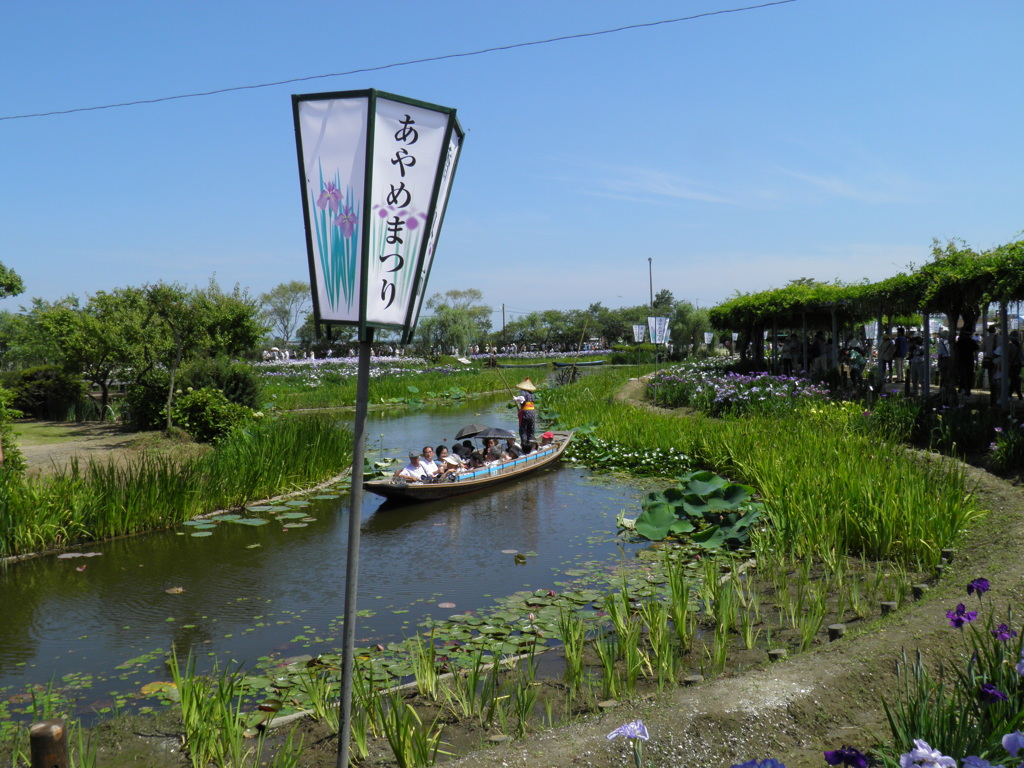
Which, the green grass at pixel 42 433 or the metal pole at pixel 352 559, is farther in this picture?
the green grass at pixel 42 433

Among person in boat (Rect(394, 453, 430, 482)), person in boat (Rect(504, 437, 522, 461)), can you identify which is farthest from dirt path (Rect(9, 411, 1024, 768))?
person in boat (Rect(504, 437, 522, 461))

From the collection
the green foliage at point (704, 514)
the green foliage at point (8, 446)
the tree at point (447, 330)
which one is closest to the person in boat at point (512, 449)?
the green foliage at point (704, 514)

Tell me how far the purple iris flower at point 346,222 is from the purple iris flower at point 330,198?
3cm

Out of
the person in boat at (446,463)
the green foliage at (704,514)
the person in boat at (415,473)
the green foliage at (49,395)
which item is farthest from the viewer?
the green foliage at (49,395)

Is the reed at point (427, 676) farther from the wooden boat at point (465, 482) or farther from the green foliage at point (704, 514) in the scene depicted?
the wooden boat at point (465, 482)

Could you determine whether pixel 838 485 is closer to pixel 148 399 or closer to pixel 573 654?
pixel 573 654

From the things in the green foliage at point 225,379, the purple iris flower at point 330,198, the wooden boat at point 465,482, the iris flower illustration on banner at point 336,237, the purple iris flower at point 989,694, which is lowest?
the wooden boat at point 465,482

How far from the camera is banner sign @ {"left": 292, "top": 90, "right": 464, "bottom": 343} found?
2.86m

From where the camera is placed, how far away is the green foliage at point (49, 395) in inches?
745

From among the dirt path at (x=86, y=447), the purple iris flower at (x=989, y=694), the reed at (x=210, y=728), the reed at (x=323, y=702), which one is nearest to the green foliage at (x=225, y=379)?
the dirt path at (x=86, y=447)

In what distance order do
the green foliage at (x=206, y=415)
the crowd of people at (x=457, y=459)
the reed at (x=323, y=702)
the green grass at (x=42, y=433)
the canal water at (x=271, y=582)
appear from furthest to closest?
1. the green grass at (x=42, y=433)
2. the green foliage at (x=206, y=415)
3. the crowd of people at (x=457, y=459)
4. the canal water at (x=271, y=582)
5. the reed at (x=323, y=702)

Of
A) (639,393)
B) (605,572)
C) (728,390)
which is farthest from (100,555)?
(639,393)

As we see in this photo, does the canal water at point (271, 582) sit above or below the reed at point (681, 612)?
below

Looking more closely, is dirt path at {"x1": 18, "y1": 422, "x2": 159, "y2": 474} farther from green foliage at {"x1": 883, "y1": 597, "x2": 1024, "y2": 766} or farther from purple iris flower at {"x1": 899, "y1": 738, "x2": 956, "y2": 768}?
purple iris flower at {"x1": 899, "y1": 738, "x2": 956, "y2": 768}
